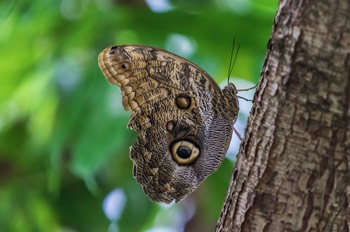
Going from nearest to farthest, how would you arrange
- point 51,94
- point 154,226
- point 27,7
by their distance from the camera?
1. point 27,7
2. point 51,94
3. point 154,226

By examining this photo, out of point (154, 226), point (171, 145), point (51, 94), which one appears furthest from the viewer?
point (154, 226)

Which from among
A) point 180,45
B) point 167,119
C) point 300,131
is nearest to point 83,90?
point 180,45

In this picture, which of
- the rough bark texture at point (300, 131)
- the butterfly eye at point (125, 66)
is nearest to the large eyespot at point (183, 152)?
the butterfly eye at point (125, 66)

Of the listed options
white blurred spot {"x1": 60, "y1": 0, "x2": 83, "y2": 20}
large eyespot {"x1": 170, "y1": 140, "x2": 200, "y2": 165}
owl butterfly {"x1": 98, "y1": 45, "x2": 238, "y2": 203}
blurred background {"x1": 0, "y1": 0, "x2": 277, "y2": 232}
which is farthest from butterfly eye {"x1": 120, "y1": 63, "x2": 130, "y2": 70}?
white blurred spot {"x1": 60, "y1": 0, "x2": 83, "y2": 20}

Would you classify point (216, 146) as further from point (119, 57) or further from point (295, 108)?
point (295, 108)

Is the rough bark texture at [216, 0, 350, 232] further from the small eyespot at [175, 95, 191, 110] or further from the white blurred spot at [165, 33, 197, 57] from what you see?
the white blurred spot at [165, 33, 197, 57]

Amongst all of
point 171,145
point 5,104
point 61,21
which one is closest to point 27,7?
point 61,21

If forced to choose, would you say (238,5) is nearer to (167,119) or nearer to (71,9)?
(71,9)
